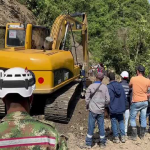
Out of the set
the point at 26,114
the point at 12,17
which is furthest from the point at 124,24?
the point at 26,114

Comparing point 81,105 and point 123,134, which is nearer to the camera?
point 123,134

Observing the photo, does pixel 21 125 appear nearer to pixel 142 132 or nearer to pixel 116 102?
pixel 116 102

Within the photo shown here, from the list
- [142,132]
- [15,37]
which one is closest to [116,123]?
[142,132]

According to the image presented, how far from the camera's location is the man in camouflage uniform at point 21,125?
1876mm

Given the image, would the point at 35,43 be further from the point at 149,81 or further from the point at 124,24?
the point at 124,24

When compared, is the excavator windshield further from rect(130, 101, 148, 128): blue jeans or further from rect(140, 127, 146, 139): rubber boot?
rect(140, 127, 146, 139): rubber boot

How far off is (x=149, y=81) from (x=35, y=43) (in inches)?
136

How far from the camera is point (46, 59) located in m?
6.26

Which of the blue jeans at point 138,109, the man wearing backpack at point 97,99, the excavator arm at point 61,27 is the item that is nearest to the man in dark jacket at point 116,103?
the man wearing backpack at point 97,99

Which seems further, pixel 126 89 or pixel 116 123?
pixel 126 89

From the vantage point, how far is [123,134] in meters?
6.31

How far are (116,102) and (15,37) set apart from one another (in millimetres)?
3456

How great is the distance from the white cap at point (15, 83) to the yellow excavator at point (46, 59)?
4215 millimetres

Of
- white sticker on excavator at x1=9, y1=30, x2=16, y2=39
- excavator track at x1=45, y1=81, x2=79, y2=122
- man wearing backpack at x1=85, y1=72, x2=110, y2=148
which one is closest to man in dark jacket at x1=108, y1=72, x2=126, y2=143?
man wearing backpack at x1=85, y1=72, x2=110, y2=148
